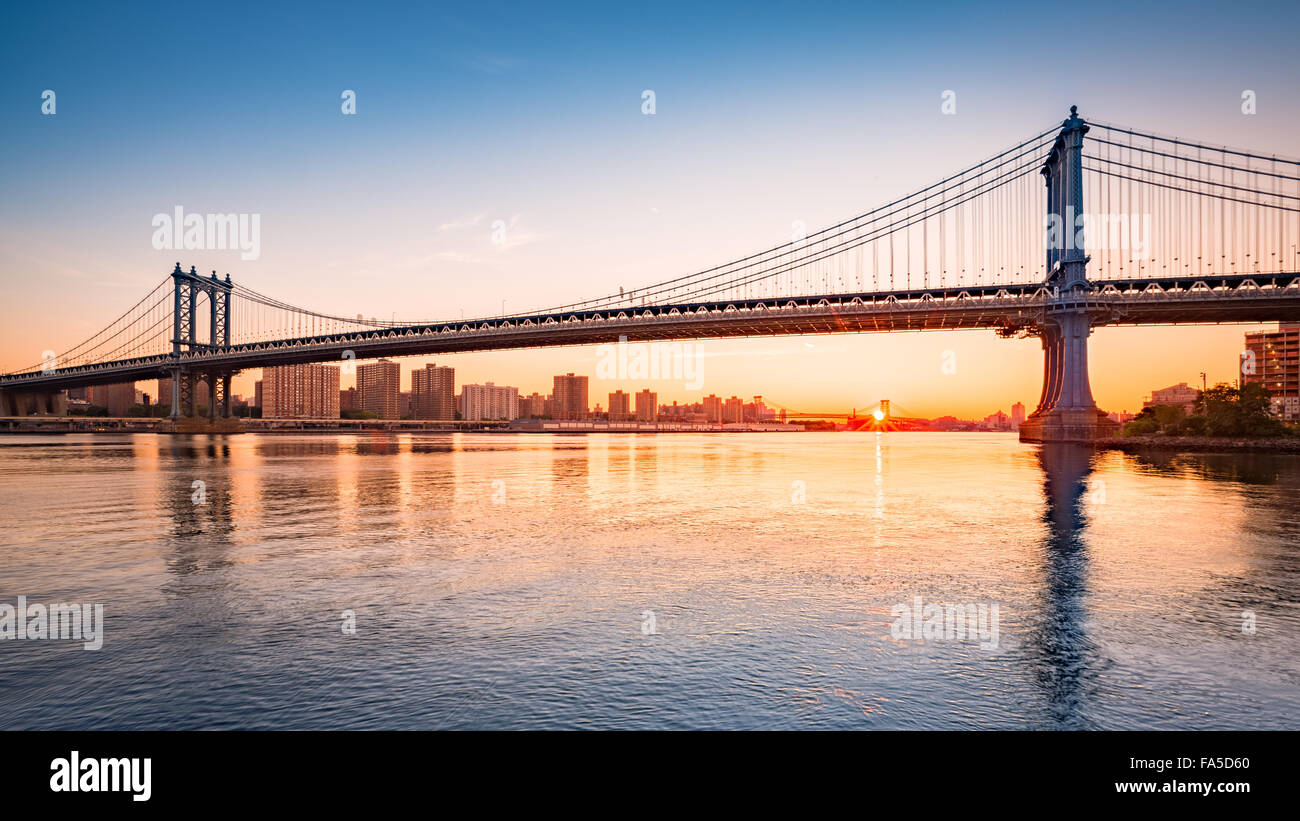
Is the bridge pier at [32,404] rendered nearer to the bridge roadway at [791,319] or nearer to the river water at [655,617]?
the bridge roadway at [791,319]

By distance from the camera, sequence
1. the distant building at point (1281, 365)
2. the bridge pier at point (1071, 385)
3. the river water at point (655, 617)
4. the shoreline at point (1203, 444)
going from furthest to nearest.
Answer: the distant building at point (1281, 365)
the bridge pier at point (1071, 385)
the shoreline at point (1203, 444)
the river water at point (655, 617)

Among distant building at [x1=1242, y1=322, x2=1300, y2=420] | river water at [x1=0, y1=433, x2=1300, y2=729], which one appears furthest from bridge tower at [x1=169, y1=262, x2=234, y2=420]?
distant building at [x1=1242, y1=322, x2=1300, y2=420]

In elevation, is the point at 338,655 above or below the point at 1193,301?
below

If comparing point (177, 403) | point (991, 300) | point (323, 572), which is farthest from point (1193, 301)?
point (177, 403)

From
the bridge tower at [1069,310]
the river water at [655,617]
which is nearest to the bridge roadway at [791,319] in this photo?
the bridge tower at [1069,310]
